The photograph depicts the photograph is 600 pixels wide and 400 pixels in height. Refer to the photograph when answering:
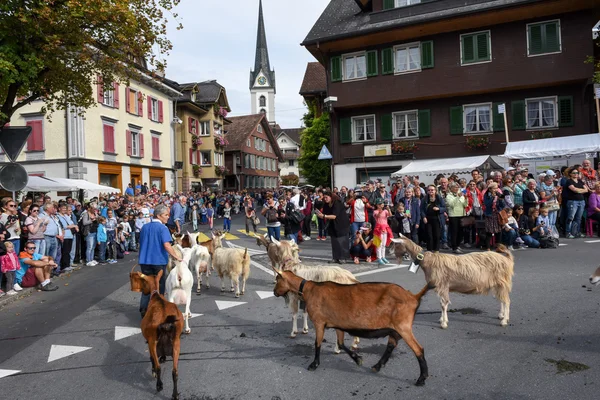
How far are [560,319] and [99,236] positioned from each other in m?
13.3

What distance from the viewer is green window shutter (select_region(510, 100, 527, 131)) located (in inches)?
925

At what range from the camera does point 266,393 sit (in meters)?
4.69

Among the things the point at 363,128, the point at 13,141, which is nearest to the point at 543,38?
the point at 363,128

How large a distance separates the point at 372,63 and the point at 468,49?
201 inches

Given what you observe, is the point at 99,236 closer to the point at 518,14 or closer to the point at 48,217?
the point at 48,217

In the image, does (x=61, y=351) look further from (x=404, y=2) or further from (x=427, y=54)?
(x=404, y=2)

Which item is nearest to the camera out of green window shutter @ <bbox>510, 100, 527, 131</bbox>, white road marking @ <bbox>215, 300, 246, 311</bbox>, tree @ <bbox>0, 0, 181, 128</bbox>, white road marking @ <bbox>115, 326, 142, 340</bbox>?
white road marking @ <bbox>115, 326, 142, 340</bbox>

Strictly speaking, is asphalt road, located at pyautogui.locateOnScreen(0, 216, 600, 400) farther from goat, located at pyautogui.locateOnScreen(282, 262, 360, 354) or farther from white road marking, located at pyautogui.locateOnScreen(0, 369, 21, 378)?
goat, located at pyautogui.locateOnScreen(282, 262, 360, 354)

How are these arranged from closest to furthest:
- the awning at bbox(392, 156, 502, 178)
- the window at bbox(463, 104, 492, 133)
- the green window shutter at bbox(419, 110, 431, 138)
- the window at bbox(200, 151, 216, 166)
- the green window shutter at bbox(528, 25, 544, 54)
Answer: the awning at bbox(392, 156, 502, 178) → the green window shutter at bbox(528, 25, 544, 54) → the window at bbox(463, 104, 492, 133) → the green window shutter at bbox(419, 110, 431, 138) → the window at bbox(200, 151, 216, 166)

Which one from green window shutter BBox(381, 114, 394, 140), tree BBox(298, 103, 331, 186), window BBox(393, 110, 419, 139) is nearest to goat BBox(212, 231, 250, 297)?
green window shutter BBox(381, 114, 394, 140)

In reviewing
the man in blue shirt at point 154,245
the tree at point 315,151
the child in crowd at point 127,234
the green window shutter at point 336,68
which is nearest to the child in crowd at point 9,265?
the man in blue shirt at point 154,245

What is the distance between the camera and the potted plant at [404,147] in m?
25.4

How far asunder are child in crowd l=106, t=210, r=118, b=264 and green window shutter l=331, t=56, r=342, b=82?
1597 cm

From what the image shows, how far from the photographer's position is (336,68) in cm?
2666
